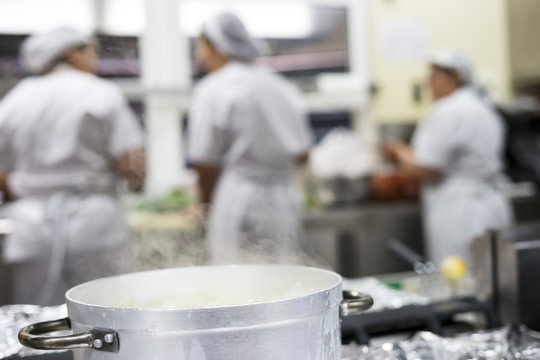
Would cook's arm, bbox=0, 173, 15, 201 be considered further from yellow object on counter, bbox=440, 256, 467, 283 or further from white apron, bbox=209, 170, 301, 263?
yellow object on counter, bbox=440, 256, 467, 283

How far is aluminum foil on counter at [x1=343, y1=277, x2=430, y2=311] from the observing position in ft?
4.01

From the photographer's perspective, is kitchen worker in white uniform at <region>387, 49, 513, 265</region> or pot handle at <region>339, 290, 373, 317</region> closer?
pot handle at <region>339, 290, 373, 317</region>

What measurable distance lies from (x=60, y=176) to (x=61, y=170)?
0.07ft

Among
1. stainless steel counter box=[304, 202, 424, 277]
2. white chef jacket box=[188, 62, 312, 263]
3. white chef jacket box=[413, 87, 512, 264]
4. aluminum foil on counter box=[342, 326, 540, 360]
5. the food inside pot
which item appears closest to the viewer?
the food inside pot

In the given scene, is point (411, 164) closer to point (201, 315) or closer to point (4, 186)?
point (4, 186)

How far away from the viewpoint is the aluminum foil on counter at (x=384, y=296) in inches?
48.1

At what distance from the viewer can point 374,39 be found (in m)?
4.01

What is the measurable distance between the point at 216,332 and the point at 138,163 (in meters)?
1.83

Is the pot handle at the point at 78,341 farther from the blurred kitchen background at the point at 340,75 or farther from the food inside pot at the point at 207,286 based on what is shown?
the blurred kitchen background at the point at 340,75

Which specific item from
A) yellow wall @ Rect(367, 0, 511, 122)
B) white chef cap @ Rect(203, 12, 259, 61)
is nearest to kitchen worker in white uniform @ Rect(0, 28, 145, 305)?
white chef cap @ Rect(203, 12, 259, 61)

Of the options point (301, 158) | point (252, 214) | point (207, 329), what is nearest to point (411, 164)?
point (301, 158)

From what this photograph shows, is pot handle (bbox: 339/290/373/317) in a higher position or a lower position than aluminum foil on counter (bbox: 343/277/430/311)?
higher

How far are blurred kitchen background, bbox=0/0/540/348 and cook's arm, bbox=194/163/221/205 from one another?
0.27 m

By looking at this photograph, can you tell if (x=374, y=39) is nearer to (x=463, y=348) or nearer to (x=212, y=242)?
(x=212, y=242)
